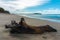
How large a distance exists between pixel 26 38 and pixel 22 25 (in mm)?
1105

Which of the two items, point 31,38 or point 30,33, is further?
point 30,33

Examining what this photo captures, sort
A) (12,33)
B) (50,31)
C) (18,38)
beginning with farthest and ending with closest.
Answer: (50,31), (12,33), (18,38)

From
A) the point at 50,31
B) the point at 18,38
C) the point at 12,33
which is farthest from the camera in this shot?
the point at 50,31

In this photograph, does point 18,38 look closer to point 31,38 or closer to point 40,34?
point 31,38

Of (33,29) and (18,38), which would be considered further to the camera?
(33,29)

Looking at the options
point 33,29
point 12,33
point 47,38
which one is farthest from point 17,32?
point 47,38

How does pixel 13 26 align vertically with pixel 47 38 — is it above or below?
above

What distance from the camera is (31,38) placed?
9.54 metres

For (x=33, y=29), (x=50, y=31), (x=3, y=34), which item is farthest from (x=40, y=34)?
(x=3, y=34)

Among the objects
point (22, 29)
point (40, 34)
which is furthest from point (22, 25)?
point (40, 34)

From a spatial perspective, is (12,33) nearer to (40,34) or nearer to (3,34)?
(3,34)

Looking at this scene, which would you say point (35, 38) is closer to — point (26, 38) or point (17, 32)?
point (26, 38)

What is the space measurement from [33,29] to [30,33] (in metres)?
0.27

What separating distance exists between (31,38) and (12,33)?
1115 millimetres
